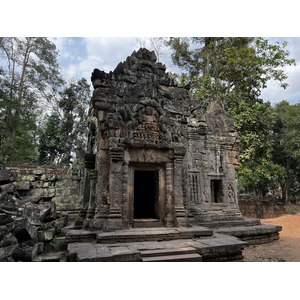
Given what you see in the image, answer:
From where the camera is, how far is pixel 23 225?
4.87 m

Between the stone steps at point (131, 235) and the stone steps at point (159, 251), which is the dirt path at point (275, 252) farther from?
the stone steps at point (131, 235)

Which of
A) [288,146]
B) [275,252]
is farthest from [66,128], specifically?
[288,146]

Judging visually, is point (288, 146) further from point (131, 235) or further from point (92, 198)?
point (131, 235)

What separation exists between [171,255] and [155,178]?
8.66ft

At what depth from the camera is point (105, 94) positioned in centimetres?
631

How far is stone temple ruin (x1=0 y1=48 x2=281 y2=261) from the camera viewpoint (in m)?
4.74

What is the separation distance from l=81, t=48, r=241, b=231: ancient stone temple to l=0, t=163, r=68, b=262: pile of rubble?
932 millimetres

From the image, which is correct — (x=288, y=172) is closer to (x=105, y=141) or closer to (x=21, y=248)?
(x=105, y=141)

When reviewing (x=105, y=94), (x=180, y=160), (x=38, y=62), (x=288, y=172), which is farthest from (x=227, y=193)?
(x=288, y=172)

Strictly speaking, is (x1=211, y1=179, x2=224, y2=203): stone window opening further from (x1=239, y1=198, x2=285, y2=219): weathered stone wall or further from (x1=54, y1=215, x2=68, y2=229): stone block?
(x1=239, y1=198, x2=285, y2=219): weathered stone wall

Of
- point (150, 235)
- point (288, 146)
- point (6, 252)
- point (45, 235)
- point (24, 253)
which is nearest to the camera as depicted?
point (6, 252)

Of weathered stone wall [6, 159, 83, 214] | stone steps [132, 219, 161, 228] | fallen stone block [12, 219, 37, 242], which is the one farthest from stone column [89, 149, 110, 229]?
weathered stone wall [6, 159, 83, 214]

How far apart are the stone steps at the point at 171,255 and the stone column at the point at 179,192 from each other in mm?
1518

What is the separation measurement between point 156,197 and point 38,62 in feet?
36.2
